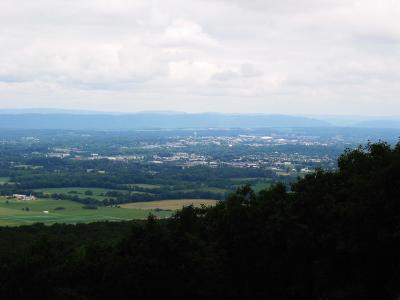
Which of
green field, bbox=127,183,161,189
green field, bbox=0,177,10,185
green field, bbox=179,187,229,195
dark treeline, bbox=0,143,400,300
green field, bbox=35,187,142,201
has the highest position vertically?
dark treeline, bbox=0,143,400,300

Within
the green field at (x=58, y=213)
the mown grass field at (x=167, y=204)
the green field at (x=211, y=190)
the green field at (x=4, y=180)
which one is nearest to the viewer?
the green field at (x=58, y=213)

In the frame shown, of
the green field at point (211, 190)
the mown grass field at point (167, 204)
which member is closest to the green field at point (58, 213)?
the mown grass field at point (167, 204)

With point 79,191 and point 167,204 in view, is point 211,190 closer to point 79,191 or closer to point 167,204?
point 167,204

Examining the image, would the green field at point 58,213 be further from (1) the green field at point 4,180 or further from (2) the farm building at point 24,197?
(1) the green field at point 4,180

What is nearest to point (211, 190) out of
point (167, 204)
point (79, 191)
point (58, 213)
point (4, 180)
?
point (167, 204)

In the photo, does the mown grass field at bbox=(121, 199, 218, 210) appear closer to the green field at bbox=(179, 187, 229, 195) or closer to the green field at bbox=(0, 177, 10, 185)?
the green field at bbox=(179, 187, 229, 195)

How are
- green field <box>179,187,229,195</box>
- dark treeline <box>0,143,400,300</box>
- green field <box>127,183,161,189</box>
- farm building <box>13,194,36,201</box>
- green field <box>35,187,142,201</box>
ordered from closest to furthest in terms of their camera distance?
dark treeline <box>0,143,400,300</box>, farm building <box>13,194,36,201</box>, green field <box>35,187,142,201</box>, green field <box>179,187,229,195</box>, green field <box>127,183,161,189</box>

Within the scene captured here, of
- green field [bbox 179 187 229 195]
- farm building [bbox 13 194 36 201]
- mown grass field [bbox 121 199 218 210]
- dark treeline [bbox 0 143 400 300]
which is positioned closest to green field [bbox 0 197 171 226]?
farm building [bbox 13 194 36 201]
